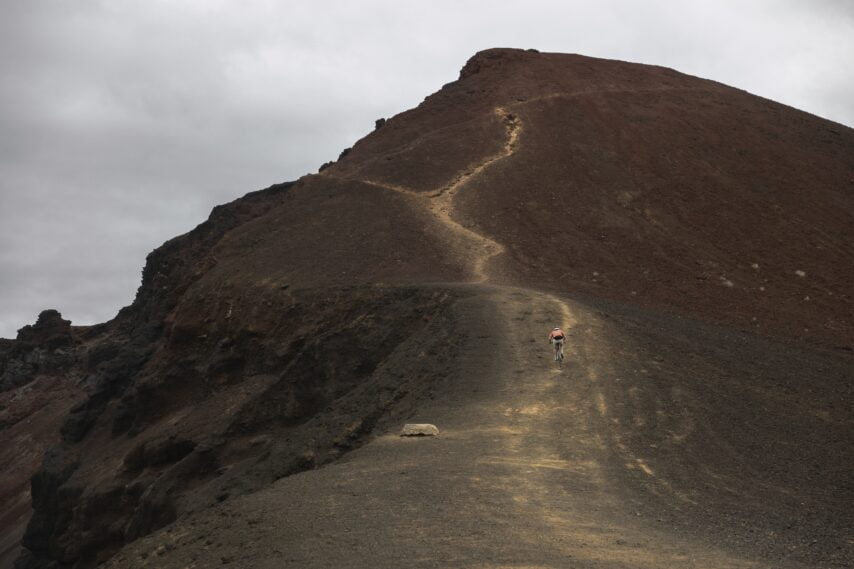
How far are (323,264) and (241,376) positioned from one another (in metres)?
5.04

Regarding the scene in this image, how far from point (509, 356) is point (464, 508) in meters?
9.72

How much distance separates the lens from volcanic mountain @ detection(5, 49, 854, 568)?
36.8ft

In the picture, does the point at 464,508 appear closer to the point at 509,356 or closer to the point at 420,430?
the point at 420,430

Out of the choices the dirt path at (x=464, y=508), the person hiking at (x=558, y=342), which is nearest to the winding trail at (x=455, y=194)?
the person hiking at (x=558, y=342)

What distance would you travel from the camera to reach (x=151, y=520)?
2588cm

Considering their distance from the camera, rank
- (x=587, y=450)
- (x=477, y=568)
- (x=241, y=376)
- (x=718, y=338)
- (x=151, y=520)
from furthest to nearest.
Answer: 1. (x=241, y=376)
2. (x=151, y=520)
3. (x=718, y=338)
4. (x=587, y=450)
5. (x=477, y=568)

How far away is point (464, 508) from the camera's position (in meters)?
11.1

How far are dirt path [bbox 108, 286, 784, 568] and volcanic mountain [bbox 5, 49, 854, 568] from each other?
63mm

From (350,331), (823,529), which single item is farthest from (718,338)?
(823,529)

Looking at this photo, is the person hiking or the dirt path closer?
the dirt path

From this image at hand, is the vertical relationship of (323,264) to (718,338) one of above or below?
above

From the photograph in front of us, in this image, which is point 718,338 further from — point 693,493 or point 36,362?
point 36,362

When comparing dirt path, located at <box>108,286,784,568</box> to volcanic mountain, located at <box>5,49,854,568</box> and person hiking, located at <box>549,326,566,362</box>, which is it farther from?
person hiking, located at <box>549,326,566,362</box>

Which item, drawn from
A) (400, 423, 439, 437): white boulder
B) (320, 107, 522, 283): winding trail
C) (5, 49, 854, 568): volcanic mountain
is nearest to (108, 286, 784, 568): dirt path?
(5, 49, 854, 568): volcanic mountain
